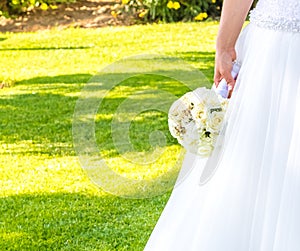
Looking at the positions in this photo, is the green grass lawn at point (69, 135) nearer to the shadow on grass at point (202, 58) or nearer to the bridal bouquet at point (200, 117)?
the shadow on grass at point (202, 58)

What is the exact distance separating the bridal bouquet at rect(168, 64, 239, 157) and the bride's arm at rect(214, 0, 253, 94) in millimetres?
40

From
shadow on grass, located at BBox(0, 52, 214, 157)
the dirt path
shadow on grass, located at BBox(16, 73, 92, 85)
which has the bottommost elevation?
the dirt path

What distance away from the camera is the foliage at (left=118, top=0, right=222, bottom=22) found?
34.4ft

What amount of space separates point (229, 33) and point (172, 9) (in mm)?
8257

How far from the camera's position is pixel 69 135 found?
601 cm

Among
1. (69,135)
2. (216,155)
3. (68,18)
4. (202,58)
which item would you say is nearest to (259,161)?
(216,155)

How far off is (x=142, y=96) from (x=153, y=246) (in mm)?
4127

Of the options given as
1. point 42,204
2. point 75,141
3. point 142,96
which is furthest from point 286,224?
point 142,96

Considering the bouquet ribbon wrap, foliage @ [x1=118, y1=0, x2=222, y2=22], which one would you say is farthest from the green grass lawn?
the bouquet ribbon wrap

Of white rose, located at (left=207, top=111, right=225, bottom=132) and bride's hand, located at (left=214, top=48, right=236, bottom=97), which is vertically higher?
bride's hand, located at (left=214, top=48, right=236, bottom=97)

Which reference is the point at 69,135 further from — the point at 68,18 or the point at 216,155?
the point at 68,18

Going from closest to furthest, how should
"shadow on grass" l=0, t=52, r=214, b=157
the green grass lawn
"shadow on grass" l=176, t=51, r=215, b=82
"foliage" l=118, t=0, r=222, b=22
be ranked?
the green grass lawn, "shadow on grass" l=0, t=52, r=214, b=157, "shadow on grass" l=176, t=51, r=215, b=82, "foliage" l=118, t=0, r=222, b=22

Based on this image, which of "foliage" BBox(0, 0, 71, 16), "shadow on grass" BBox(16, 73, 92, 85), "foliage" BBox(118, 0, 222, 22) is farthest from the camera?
"foliage" BBox(0, 0, 71, 16)

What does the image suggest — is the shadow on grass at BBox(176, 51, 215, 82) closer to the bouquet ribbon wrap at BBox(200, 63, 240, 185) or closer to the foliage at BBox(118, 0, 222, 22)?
the foliage at BBox(118, 0, 222, 22)
